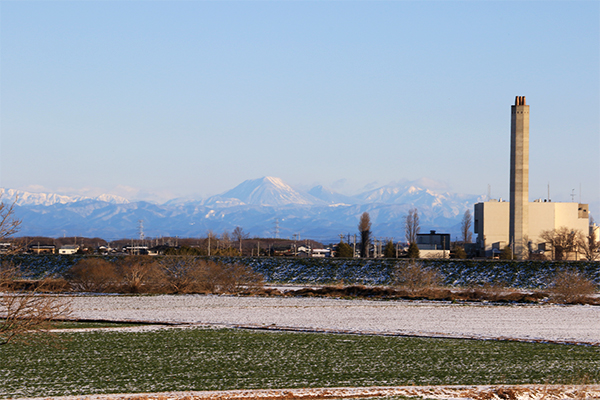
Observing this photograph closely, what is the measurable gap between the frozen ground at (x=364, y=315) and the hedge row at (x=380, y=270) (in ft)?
71.4

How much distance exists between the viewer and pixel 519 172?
10250 centimetres

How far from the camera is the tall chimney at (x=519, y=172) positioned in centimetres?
10175

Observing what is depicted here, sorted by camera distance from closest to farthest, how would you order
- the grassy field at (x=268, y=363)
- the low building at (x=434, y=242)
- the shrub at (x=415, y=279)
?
the grassy field at (x=268, y=363) → the shrub at (x=415, y=279) → the low building at (x=434, y=242)

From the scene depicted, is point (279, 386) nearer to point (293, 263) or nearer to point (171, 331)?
point (171, 331)

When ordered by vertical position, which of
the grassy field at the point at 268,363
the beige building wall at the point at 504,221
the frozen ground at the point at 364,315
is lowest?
the frozen ground at the point at 364,315

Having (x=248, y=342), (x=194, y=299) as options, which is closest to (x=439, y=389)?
(x=248, y=342)

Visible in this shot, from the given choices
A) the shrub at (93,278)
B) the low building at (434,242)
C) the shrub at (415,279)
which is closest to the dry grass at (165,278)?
the shrub at (93,278)

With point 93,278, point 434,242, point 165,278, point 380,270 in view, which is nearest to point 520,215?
point 434,242

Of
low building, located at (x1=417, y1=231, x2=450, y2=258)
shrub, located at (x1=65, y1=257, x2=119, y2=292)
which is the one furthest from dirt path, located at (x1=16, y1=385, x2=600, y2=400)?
low building, located at (x1=417, y1=231, x2=450, y2=258)

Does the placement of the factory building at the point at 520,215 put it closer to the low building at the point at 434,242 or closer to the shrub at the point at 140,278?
the low building at the point at 434,242

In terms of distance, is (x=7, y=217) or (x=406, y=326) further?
(x=406, y=326)

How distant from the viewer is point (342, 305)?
45406 millimetres

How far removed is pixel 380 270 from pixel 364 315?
Result: 35.6m

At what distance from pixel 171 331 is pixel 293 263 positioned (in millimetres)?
49772
